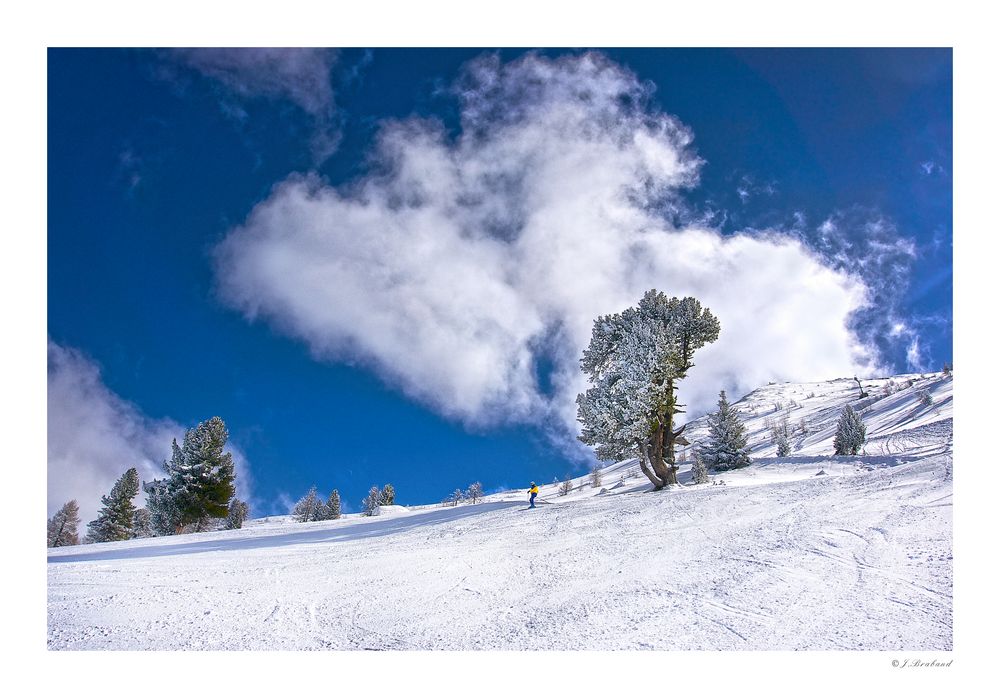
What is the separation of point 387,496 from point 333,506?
56.0ft

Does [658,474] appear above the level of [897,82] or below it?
below

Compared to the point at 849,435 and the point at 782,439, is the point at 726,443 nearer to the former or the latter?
the point at 849,435

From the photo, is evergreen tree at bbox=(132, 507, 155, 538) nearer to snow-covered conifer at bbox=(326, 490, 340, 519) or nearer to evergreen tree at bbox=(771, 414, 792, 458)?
snow-covered conifer at bbox=(326, 490, 340, 519)

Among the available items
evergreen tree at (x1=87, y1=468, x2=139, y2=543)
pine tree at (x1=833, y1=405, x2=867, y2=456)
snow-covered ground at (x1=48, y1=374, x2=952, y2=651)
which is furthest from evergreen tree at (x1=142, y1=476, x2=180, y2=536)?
pine tree at (x1=833, y1=405, x2=867, y2=456)

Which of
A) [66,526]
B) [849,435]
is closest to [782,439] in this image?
[849,435]

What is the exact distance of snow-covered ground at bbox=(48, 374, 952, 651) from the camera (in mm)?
8477

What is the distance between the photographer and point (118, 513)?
3894 centimetres

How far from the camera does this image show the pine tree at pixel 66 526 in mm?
44969

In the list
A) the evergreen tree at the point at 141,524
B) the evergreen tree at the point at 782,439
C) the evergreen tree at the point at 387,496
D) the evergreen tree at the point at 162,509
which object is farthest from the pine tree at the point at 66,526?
the evergreen tree at the point at 782,439
